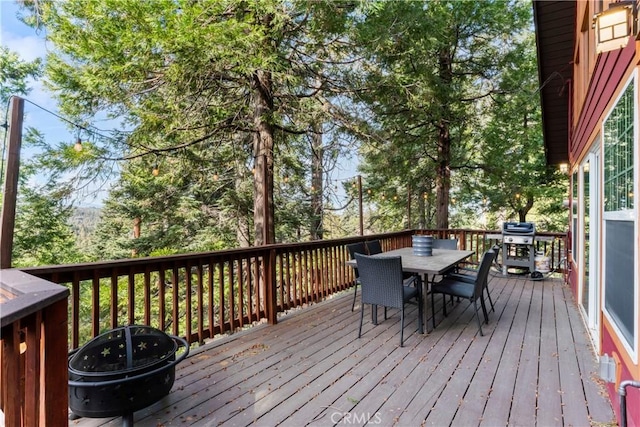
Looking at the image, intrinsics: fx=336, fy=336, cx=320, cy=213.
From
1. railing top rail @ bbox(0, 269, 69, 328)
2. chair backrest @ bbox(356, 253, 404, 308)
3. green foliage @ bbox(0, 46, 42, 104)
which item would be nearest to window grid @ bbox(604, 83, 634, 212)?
chair backrest @ bbox(356, 253, 404, 308)

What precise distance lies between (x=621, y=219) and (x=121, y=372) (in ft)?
10.3

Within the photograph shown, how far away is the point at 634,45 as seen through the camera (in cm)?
170

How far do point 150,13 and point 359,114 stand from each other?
3689 millimetres

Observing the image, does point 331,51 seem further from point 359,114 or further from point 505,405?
point 505,405

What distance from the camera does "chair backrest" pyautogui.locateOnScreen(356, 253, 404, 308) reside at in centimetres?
341

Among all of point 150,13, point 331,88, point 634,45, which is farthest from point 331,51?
point 634,45

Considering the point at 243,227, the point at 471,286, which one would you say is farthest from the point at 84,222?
the point at 471,286

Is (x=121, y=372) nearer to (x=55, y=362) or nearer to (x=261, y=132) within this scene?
(x=55, y=362)

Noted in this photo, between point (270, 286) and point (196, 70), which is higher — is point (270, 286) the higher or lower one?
the lower one

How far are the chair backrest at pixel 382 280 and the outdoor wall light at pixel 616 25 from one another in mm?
2210

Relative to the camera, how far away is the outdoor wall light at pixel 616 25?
1662 millimetres

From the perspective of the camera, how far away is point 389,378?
266 centimetres

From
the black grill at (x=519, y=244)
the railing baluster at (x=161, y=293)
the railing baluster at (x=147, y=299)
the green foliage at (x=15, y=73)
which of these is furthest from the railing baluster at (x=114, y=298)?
the green foliage at (x=15, y=73)

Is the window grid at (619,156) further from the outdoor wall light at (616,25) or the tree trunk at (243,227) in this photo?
the tree trunk at (243,227)
